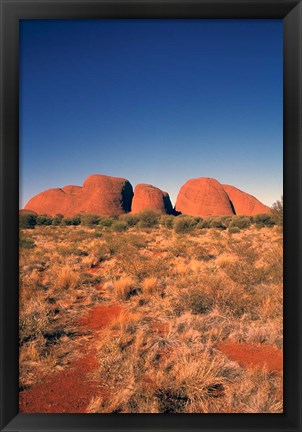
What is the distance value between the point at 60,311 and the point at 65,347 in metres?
1.07

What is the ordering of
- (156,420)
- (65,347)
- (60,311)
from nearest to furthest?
1. (156,420)
2. (65,347)
3. (60,311)

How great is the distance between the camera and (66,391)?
2.23m

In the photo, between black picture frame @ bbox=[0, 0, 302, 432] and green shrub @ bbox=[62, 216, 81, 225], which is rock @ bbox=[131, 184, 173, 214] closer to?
green shrub @ bbox=[62, 216, 81, 225]

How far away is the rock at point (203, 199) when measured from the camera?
39.8m

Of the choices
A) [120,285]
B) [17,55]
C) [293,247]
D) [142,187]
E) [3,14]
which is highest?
[142,187]

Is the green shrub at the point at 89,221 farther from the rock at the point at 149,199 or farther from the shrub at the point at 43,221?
the rock at the point at 149,199

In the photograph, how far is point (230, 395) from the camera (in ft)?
Result: 6.98

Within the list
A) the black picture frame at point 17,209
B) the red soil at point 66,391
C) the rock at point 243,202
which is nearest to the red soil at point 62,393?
the red soil at point 66,391

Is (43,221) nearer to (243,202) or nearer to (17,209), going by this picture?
(17,209)

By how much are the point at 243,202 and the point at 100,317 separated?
133 feet

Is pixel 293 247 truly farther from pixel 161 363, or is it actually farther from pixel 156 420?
pixel 161 363

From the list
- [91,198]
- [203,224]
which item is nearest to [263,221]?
[203,224]

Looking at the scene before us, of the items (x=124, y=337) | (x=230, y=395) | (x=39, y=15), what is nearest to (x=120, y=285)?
(x=124, y=337)

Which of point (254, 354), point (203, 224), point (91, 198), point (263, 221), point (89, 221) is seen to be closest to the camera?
point (254, 354)
